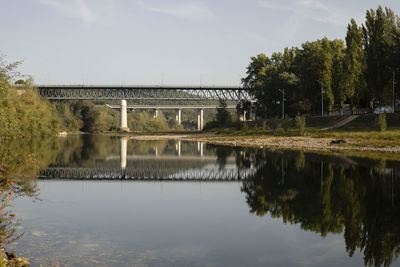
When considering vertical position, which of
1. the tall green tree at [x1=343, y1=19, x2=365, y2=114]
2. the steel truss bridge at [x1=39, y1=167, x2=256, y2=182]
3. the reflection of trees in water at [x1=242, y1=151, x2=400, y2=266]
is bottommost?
the steel truss bridge at [x1=39, y1=167, x2=256, y2=182]

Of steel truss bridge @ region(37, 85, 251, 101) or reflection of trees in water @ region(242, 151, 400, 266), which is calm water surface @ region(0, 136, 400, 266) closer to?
reflection of trees in water @ region(242, 151, 400, 266)

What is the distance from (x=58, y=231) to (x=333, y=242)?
7.16 metres

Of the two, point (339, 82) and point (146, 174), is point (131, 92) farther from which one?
point (146, 174)

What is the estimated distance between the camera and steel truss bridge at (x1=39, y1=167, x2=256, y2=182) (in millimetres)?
24814

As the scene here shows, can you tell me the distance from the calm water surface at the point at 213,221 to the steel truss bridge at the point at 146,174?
37.3 inches

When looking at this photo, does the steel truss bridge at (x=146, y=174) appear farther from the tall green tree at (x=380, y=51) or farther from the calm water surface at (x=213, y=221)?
the tall green tree at (x=380, y=51)

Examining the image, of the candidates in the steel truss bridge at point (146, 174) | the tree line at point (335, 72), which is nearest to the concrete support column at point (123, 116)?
the tree line at point (335, 72)

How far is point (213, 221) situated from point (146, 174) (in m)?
14.5

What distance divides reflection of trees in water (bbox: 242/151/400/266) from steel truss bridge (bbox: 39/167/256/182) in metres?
1.69

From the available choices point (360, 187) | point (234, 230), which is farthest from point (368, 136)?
point (234, 230)

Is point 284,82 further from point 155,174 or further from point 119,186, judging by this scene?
point 119,186

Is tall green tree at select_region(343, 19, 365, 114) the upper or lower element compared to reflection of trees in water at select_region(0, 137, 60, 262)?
upper

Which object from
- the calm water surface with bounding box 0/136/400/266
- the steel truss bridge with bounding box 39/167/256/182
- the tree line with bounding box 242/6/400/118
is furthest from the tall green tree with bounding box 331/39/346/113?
the calm water surface with bounding box 0/136/400/266

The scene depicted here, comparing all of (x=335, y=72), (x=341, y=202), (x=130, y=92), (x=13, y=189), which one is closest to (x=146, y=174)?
(x=13, y=189)
